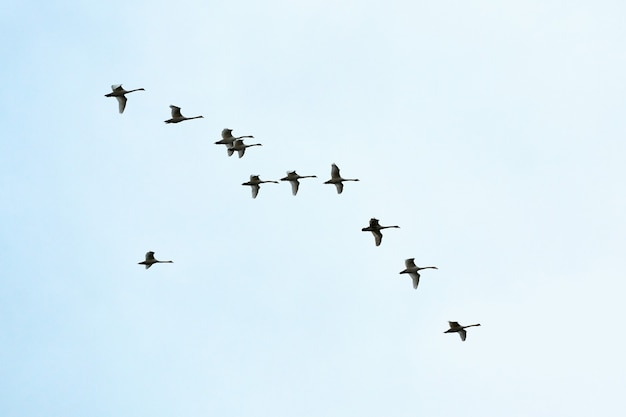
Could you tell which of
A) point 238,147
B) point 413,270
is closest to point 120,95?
point 238,147

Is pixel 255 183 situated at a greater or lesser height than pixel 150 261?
greater

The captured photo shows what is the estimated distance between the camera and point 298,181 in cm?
13838

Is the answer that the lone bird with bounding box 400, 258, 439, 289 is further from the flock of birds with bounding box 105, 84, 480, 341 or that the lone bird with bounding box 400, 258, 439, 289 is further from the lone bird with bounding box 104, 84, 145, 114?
the lone bird with bounding box 104, 84, 145, 114

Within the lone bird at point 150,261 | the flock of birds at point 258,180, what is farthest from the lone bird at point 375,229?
the lone bird at point 150,261

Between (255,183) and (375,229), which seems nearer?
(375,229)

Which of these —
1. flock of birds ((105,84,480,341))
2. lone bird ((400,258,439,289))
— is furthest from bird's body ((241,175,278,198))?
lone bird ((400,258,439,289))

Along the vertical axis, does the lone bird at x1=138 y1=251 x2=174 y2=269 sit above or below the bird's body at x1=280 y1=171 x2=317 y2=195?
below

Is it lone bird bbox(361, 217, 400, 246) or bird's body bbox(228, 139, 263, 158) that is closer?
lone bird bbox(361, 217, 400, 246)

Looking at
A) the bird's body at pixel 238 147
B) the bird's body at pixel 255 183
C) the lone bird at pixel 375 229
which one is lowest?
the lone bird at pixel 375 229

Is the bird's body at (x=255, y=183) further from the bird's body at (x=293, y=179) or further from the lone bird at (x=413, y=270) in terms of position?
the lone bird at (x=413, y=270)

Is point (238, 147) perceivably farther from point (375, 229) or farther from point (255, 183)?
point (375, 229)

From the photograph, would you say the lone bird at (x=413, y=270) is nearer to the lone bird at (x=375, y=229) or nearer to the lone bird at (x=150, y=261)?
the lone bird at (x=375, y=229)

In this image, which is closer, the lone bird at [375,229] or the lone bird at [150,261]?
the lone bird at [375,229]

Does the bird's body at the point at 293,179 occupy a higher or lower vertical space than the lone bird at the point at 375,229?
higher
